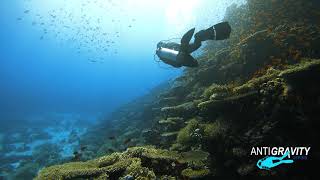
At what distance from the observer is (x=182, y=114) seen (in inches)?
467

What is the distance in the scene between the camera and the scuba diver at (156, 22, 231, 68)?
30.5 ft

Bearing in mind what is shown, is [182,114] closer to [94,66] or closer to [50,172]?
[50,172]

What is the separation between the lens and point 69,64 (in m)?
181

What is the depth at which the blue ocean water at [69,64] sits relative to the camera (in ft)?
177

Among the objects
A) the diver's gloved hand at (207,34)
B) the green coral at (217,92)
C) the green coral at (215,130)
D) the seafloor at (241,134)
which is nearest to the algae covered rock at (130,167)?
the seafloor at (241,134)

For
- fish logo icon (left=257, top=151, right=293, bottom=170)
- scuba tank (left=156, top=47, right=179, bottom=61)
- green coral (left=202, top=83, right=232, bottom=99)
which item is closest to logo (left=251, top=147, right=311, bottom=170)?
fish logo icon (left=257, top=151, right=293, bottom=170)

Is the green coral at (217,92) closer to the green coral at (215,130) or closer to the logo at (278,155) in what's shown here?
the green coral at (215,130)

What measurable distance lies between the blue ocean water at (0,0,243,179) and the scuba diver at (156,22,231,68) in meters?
21.0

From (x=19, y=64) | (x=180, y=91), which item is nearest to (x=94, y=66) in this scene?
(x=19, y=64)

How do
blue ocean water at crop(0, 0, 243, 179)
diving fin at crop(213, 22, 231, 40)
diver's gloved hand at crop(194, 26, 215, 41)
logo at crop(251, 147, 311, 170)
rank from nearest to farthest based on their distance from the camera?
logo at crop(251, 147, 311, 170)
diving fin at crop(213, 22, 231, 40)
diver's gloved hand at crop(194, 26, 215, 41)
blue ocean water at crop(0, 0, 243, 179)

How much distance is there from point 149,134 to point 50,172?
6.35 meters

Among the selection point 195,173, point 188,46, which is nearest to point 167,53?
point 188,46

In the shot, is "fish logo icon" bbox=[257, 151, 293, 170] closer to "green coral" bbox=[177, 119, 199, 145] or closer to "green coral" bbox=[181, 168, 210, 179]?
"green coral" bbox=[181, 168, 210, 179]

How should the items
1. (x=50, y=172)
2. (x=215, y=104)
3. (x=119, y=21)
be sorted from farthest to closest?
(x=119, y=21) < (x=215, y=104) < (x=50, y=172)
